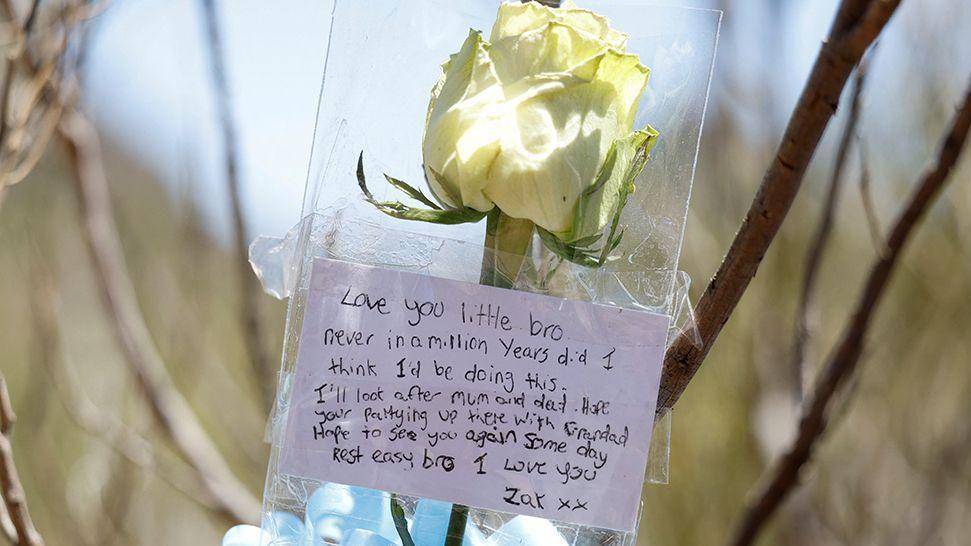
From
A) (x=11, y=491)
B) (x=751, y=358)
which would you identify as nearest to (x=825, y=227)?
(x=11, y=491)

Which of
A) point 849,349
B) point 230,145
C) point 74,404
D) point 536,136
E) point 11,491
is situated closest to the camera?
point 536,136

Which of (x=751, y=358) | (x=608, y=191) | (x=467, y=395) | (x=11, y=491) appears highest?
(x=608, y=191)

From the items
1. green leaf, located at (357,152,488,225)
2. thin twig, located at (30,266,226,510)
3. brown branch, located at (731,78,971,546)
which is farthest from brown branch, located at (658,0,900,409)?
thin twig, located at (30,266,226,510)

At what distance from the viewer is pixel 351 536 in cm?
44

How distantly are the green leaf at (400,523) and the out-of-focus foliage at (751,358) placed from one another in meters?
0.82

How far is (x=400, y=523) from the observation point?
0.44 metres

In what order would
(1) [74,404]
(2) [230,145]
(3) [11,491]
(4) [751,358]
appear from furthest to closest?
(4) [751,358]
(1) [74,404]
(2) [230,145]
(3) [11,491]

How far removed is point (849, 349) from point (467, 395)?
397mm

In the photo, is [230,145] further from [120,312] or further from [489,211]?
[489,211]

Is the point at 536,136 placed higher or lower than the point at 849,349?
higher

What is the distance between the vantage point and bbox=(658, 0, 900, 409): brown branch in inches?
14.8

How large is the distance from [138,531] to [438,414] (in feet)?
5.09

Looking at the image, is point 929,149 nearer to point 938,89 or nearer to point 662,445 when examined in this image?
point 938,89

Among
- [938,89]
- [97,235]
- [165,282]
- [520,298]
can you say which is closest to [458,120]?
[520,298]
